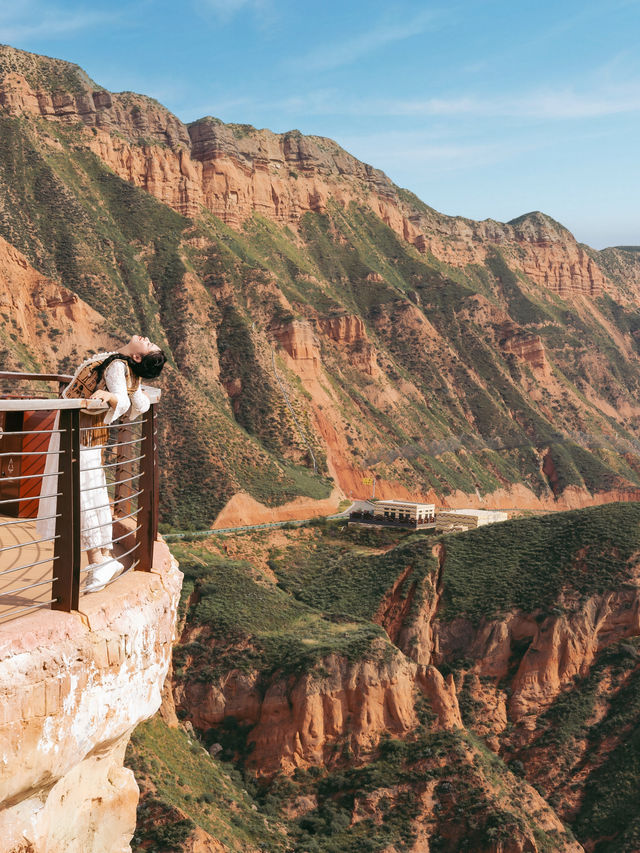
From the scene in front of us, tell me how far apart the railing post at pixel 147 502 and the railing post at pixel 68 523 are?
1178 mm

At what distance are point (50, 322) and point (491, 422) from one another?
175 feet

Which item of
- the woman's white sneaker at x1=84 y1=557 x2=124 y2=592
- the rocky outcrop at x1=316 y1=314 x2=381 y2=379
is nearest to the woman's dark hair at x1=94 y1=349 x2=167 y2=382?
the woman's white sneaker at x1=84 y1=557 x2=124 y2=592

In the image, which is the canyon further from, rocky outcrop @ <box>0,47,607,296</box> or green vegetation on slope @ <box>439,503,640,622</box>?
rocky outcrop @ <box>0,47,607,296</box>

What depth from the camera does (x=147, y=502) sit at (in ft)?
20.6

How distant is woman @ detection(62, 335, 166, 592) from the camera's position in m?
5.89

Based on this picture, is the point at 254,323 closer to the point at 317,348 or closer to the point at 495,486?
the point at 317,348

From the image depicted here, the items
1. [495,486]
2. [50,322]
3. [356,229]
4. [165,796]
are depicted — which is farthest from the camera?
[356,229]

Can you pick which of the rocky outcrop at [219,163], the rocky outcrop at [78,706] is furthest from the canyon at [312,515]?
the rocky outcrop at [219,163]

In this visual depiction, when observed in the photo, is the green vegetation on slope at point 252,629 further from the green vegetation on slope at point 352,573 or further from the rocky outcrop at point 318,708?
the green vegetation on slope at point 352,573

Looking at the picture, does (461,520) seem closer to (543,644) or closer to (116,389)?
(543,644)

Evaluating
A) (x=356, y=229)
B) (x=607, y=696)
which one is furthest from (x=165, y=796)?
(x=356, y=229)

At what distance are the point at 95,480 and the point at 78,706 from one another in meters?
1.70

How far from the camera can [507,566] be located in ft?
167

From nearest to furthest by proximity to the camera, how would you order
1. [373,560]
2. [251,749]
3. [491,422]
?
1. [251,749]
2. [373,560]
3. [491,422]
